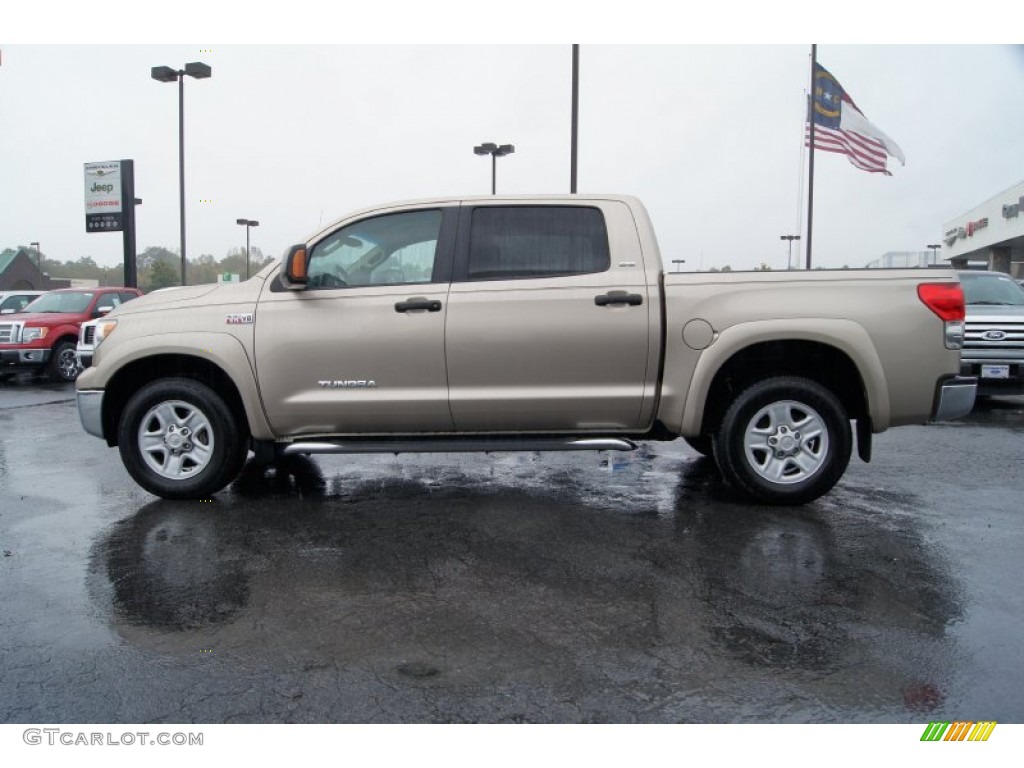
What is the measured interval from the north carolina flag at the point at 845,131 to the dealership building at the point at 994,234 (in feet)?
96.8

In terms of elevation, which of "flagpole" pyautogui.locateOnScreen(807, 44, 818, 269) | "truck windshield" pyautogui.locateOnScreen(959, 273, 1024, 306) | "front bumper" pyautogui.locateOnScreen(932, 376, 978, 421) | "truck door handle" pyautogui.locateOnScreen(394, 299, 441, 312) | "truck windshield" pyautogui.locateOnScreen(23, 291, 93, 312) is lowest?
"front bumper" pyautogui.locateOnScreen(932, 376, 978, 421)

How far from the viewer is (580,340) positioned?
5.19m

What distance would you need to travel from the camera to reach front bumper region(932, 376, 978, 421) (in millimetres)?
5117

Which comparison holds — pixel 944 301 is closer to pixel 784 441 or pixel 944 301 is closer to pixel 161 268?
pixel 784 441

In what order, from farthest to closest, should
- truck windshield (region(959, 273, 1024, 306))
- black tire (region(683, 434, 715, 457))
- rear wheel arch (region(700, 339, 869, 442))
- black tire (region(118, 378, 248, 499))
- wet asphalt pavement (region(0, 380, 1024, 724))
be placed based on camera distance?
truck windshield (region(959, 273, 1024, 306)) → black tire (region(683, 434, 715, 457)) → black tire (region(118, 378, 248, 499)) → rear wheel arch (region(700, 339, 869, 442)) → wet asphalt pavement (region(0, 380, 1024, 724))

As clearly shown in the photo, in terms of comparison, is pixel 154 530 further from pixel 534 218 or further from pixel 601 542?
pixel 534 218

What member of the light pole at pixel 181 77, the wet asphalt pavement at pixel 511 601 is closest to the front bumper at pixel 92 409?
the wet asphalt pavement at pixel 511 601

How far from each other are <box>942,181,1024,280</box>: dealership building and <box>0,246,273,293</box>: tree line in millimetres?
A: 36778

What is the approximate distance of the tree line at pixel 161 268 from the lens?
2931cm

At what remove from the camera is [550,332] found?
5.20 meters

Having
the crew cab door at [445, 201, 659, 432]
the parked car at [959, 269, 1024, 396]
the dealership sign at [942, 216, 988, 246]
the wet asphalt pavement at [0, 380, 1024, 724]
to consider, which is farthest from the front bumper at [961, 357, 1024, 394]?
the dealership sign at [942, 216, 988, 246]

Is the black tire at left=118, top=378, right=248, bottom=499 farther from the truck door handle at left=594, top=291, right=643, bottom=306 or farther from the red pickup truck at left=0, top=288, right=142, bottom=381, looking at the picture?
the red pickup truck at left=0, top=288, right=142, bottom=381

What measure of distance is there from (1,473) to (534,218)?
15.9 feet

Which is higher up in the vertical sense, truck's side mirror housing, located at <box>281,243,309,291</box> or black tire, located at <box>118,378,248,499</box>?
truck's side mirror housing, located at <box>281,243,309,291</box>
